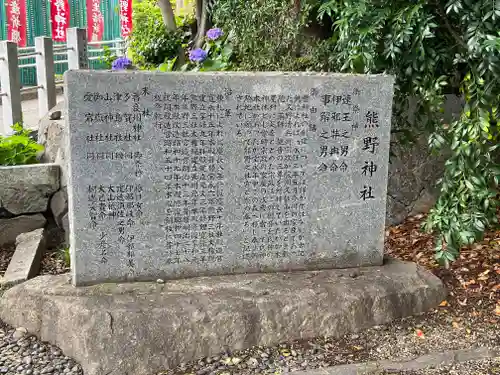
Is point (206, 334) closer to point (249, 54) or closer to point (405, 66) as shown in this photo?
point (405, 66)

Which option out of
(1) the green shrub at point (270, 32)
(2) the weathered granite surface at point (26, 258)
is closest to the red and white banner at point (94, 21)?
(1) the green shrub at point (270, 32)

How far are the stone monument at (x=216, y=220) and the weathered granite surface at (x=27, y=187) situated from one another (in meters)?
1.96

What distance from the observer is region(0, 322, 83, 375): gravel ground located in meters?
3.47

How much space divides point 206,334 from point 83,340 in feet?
2.36

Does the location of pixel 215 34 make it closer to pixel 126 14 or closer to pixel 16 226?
pixel 16 226

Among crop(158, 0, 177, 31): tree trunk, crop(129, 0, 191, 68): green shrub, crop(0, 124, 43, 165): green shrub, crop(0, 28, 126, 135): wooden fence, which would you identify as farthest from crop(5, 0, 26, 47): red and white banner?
crop(0, 124, 43, 165): green shrub

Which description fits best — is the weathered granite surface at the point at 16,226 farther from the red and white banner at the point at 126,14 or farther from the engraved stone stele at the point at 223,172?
the red and white banner at the point at 126,14

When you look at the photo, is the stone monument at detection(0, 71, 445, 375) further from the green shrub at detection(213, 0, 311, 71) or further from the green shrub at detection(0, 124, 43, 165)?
the green shrub at detection(213, 0, 311, 71)

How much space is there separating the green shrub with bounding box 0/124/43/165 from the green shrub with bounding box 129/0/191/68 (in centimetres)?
307

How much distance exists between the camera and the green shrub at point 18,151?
6.07 meters

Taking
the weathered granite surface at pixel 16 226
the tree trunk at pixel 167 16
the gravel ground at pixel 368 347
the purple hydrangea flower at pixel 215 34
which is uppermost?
the tree trunk at pixel 167 16

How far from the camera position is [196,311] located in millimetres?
3611

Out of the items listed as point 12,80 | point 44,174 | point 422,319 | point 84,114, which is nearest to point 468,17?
point 422,319

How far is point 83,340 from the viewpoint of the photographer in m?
3.44
